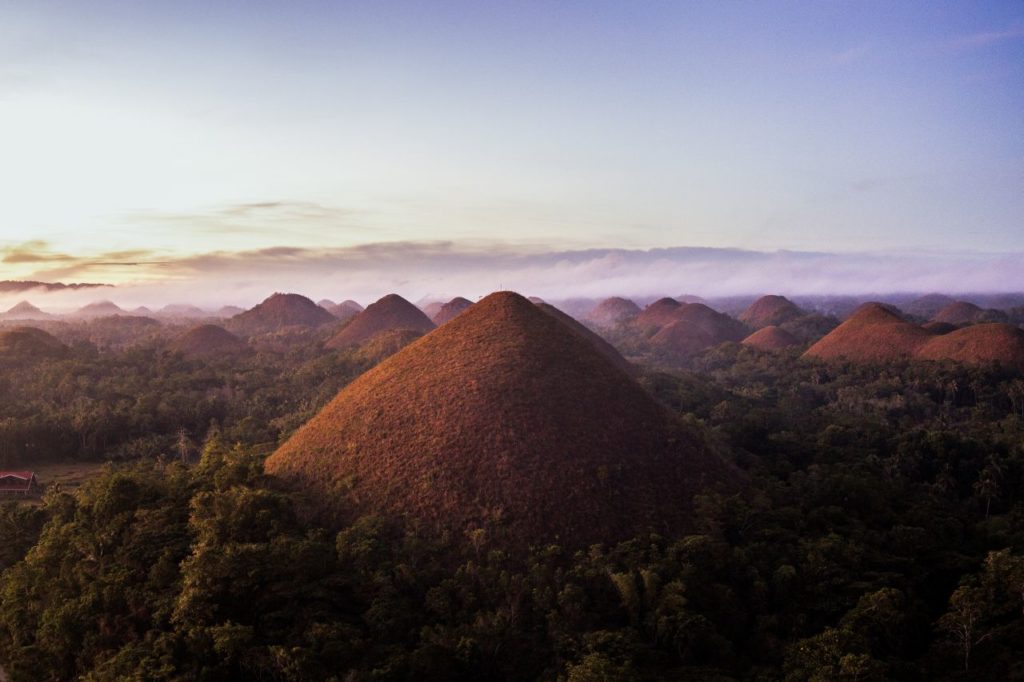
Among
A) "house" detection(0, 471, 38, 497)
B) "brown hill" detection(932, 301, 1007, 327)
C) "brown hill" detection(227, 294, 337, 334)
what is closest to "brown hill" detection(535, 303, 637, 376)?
"house" detection(0, 471, 38, 497)

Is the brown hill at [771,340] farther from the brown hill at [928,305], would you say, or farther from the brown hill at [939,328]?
the brown hill at [928,305]

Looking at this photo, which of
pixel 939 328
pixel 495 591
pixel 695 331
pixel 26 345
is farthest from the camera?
pixel 695 331

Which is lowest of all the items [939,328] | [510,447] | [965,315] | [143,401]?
[143,401]

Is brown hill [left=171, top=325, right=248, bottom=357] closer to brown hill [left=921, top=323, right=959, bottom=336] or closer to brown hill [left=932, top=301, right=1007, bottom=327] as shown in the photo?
brown hill [left=921, top=323, right=959, bottom=336]

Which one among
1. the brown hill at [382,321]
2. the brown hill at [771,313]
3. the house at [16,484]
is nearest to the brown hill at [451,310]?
the brown hill at [382,321]

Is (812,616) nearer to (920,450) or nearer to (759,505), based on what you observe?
(759,505)

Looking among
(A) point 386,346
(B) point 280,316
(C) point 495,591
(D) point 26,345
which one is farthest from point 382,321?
(C) point 495,591

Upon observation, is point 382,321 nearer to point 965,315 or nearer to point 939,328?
point 939,328
